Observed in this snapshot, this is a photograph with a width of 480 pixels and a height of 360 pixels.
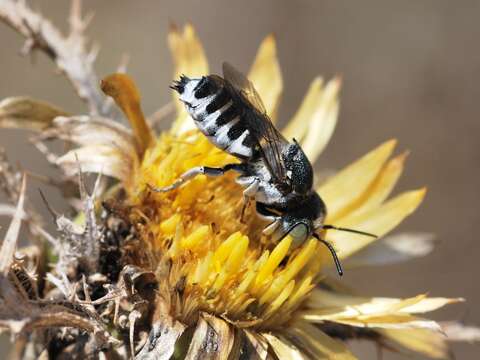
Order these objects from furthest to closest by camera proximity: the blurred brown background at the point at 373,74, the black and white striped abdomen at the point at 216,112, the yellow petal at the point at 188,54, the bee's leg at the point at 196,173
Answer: the blurred brown background at the point at 373,74, the yellow petal at the point at 188,54, the bee's leg at the point at 196,173, the black and white striped abdomen at the point at 216,112

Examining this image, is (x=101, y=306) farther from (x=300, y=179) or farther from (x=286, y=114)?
(x=286, y=114)

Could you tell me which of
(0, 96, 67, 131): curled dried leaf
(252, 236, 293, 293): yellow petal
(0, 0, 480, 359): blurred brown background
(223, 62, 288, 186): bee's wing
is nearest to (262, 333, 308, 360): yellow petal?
(252, 236, 293, 293): yellow petal

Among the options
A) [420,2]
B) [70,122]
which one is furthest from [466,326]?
[420,2]

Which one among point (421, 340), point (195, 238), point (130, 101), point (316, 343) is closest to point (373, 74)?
point (421, 340)

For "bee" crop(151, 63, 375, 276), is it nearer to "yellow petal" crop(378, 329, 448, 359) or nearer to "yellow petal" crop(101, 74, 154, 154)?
"yellow petal" crop(101, 74, 154, 154)

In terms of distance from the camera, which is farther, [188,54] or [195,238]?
[188,54]

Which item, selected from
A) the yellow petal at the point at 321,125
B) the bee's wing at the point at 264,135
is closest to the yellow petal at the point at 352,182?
Result: the yellow petal at the point at 321,125

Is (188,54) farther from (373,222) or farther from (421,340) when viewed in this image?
(421,340)

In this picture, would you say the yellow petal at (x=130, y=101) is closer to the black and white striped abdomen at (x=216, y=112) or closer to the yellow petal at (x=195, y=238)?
the black and white striped abdomen at (x=216, y=112)
